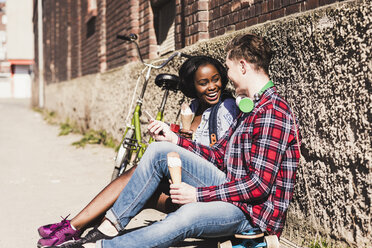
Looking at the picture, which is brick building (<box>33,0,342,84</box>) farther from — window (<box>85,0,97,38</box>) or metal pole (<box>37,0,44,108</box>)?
metal pole (<box>37,0,44,108</box>)

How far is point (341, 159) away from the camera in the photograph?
257 centimetres

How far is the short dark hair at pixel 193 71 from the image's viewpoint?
11.4 ft

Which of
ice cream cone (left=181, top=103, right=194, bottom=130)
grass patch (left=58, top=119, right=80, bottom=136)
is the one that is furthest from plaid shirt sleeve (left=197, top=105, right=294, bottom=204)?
grass patch (left=58, top=119, right=80, bottom=136)

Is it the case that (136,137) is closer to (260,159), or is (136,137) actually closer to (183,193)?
(183,193)

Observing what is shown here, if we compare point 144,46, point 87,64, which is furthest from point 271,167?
point 87,64

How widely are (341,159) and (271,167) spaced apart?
57 centimetres

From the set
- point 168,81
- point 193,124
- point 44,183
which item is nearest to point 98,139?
point 44,183

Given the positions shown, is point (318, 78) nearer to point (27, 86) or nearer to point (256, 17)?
point (256, 17)

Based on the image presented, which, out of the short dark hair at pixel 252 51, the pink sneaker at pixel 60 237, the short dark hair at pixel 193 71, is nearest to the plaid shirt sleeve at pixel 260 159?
the short dark hair at pixel 252 51

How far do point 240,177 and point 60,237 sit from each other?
1.22m

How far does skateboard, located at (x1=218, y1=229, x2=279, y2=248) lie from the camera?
2277 millimetres

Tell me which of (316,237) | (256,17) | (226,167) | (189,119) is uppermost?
(256,17)

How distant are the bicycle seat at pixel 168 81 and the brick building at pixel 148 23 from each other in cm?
72

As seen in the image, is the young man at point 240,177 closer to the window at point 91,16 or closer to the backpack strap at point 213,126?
the backpack strap at point 213,126
